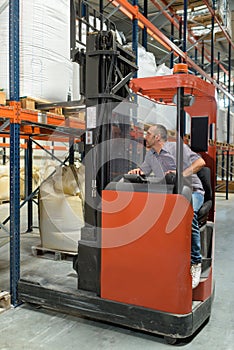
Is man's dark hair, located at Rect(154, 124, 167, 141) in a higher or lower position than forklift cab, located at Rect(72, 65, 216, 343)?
higher

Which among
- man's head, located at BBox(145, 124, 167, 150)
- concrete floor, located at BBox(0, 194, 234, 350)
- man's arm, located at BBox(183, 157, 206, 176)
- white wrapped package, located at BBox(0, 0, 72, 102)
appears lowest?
concrete floor, located at BBox(0, 194, 234, 350)

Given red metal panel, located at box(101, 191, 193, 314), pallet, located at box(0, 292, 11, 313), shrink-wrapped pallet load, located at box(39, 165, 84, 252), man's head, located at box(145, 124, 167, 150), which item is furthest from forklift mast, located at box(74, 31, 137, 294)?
shrink-wrapped pallet load, located at box(39, 165, 84, 252)

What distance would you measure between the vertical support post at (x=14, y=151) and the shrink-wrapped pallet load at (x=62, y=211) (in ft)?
4.53

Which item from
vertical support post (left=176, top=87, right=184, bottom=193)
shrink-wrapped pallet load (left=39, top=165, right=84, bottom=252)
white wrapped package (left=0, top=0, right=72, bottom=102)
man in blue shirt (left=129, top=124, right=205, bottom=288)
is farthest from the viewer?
shrink-wrapped pallet load (left=39, top=165, right=84, bottom=252)

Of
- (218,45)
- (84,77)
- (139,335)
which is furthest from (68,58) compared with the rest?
(218,45)

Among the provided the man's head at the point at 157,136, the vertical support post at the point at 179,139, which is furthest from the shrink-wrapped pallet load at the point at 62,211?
the vertical support post at the point at 179,139

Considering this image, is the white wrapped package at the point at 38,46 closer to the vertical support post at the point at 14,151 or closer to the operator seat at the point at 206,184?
the vertical support post at the point at 14,151

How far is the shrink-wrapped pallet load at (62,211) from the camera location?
15.7ft

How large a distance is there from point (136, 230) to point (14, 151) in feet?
4.44

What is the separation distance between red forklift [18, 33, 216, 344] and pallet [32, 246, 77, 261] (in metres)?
1.39

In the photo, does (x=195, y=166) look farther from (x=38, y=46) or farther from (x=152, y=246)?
(x=38, y=46)

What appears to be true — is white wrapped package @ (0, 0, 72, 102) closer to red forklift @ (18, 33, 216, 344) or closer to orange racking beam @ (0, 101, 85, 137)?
orange racking beam @ (0, 101, 85, 137)

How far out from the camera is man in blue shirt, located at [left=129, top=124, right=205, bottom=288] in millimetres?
2936

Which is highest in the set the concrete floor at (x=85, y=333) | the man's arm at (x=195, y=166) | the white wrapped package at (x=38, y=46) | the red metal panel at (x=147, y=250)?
the white wrapped package at (x=38, y=46)
